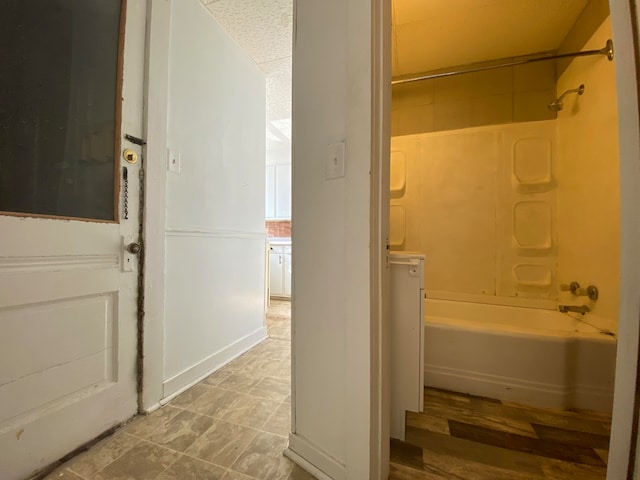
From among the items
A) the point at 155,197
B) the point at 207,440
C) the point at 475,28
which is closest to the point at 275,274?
the point at 155,197

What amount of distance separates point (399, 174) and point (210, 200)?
5.64ft

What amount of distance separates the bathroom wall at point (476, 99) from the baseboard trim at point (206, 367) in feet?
7.73

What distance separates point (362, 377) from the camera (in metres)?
0.83

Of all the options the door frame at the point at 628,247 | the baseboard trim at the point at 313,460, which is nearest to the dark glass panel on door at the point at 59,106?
the baseboard trim at the point at 313,460

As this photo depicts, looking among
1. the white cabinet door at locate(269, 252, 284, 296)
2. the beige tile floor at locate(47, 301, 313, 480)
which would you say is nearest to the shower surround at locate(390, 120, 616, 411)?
the beige tile floor at locate(47, 301, 313, 480)

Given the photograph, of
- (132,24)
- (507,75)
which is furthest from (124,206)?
(507,75)

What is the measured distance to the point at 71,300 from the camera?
1.04 metres

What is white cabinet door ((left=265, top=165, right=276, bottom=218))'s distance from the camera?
14.8 ft

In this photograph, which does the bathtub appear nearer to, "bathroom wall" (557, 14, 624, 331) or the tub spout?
the tub spout

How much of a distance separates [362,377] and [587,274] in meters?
1.88

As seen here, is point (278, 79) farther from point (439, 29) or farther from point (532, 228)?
point (532, 228)

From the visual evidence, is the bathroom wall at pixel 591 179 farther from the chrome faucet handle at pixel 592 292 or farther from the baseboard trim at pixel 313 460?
the baseboard trim at pixel 313 460

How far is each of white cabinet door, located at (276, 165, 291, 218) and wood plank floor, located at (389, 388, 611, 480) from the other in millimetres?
3597

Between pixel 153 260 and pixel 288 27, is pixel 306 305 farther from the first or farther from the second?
pixel 288 27
